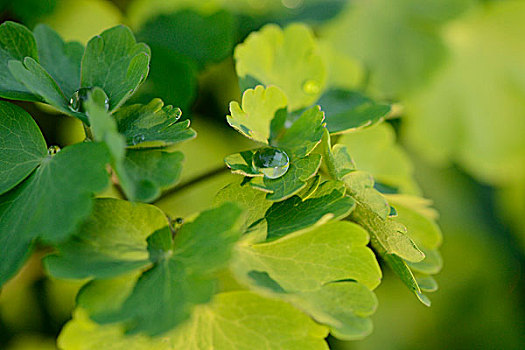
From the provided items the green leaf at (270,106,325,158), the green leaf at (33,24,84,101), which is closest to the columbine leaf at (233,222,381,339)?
the green leaf at (270,106,325,158)

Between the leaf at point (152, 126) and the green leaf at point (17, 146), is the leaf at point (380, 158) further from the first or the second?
the green leaf at point (17, 146)

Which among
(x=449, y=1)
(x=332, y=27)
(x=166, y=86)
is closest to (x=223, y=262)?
(x=166, y=86)

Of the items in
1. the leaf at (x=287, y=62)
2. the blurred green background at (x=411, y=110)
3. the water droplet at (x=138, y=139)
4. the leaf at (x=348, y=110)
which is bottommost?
the blurred green background at (x=411, y=110)

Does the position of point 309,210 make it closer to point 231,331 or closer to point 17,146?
point 231,331

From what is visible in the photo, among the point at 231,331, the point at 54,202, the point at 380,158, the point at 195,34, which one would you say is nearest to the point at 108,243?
the point at 54,202

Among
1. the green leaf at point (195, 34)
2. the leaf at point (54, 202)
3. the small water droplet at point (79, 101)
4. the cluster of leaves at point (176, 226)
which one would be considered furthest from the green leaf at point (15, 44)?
the green leaf at point (195, 34)

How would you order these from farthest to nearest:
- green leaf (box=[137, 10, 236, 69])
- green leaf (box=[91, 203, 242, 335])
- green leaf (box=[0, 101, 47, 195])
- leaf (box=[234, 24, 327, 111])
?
green leaf (box=[137, 10, 236, 69]) → leaf (box=[234, 24, 327, 111]) → green leaf (box=[0, 101, 47, 195]) → green leaf (box=[91, 203, 242, 335])

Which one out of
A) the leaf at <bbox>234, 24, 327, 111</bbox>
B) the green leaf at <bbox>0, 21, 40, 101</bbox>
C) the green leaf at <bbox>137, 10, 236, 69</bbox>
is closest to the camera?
the green leaf at <bbox>0, 21, 40, 101</bbox>

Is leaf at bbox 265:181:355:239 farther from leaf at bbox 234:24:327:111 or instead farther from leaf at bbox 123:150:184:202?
leaf at bbox 234:24:327:111
